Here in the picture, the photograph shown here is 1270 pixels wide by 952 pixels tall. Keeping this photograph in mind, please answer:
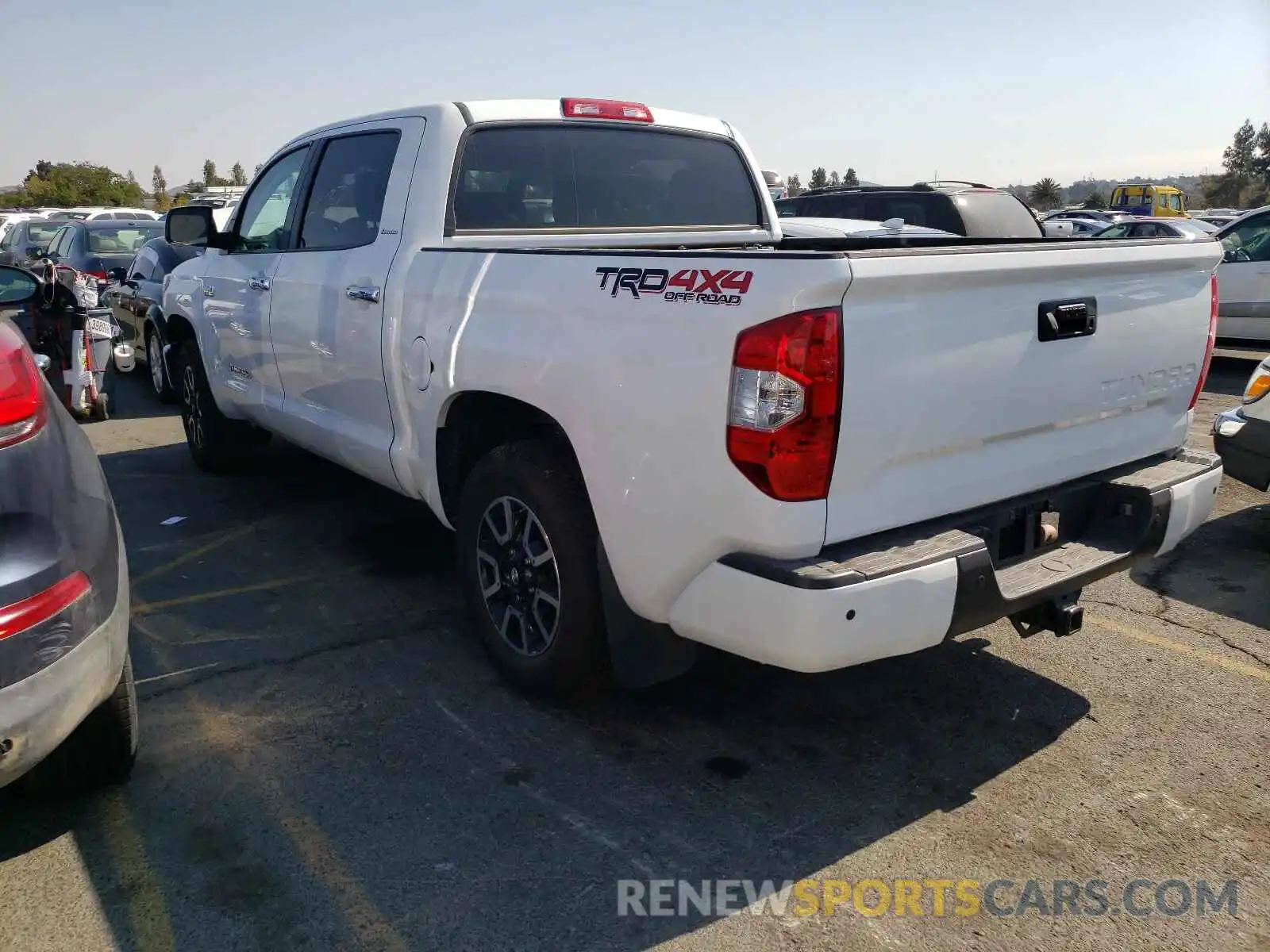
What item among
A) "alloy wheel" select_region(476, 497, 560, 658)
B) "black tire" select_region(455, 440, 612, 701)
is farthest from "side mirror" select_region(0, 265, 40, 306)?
"alloy wheel" select_region(476, 497, 560, 658)

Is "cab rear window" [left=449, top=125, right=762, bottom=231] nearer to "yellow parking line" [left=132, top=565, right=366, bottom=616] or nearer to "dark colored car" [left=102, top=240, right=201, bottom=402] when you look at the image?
"yellow parking line" [left=132, top=565, right=366, bottom=616]

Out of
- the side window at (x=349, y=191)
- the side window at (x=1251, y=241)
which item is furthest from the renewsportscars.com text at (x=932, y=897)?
the side window at (x=1251, y=241)

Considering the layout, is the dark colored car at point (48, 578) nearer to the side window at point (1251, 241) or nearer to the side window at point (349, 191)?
the side window at point (349, 191)

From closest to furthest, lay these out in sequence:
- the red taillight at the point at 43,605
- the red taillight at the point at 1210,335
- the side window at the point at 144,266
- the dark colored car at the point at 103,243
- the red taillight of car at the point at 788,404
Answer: the red taillight at the point at 43,605 → the red taillight of car at the point at 788,404 → the red taillight at the point at 1210,335 → the side window at the point at 144,266 → the dark colored car at the point at 103,243

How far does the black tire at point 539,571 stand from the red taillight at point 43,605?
4.42 feet

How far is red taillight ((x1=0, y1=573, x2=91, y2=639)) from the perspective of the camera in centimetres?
237

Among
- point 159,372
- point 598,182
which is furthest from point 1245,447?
point 159,372

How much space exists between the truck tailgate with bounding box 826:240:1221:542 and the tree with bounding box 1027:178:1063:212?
228ft

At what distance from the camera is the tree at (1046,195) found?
67812 millimetres

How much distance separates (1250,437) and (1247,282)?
22.6 feet

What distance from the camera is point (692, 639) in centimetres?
301

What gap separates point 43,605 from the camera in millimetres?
2447

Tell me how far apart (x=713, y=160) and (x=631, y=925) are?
3664mm

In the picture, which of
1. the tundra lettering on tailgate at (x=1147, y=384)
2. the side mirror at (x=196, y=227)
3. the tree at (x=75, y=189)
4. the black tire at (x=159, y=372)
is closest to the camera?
the tundra lettering on tailgate at (x=1147, y=384)
